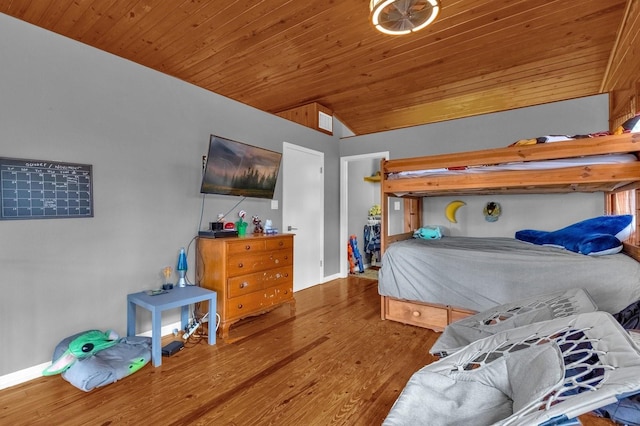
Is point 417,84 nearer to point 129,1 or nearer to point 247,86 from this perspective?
point 247,86

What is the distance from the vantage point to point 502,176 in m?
2.37

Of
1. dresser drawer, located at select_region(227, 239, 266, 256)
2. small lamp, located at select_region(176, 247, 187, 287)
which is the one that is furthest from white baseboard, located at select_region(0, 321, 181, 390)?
dresser drawer, located at select_region(227, 239, 266, 256)

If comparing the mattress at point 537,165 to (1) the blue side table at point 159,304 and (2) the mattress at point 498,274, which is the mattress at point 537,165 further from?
(1) the blue side table at point 159,304

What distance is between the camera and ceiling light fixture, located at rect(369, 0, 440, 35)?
1850 millimetres

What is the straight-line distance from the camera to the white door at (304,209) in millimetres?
3816

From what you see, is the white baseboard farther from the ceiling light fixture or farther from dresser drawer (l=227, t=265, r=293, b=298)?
the ceiling light fixture

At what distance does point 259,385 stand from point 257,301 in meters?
0.99

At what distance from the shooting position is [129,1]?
2.30 metres

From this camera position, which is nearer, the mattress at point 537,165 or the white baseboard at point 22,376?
the white baseboard at point 22,376

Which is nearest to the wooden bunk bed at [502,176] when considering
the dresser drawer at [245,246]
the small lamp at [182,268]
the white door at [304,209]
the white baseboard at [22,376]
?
the dresser drawer at [245,246]

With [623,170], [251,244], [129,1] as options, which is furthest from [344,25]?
[623,170]

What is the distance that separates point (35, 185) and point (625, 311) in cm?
394

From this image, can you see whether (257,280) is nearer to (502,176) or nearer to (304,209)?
(304,209)

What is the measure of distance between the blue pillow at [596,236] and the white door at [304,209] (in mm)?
2582
